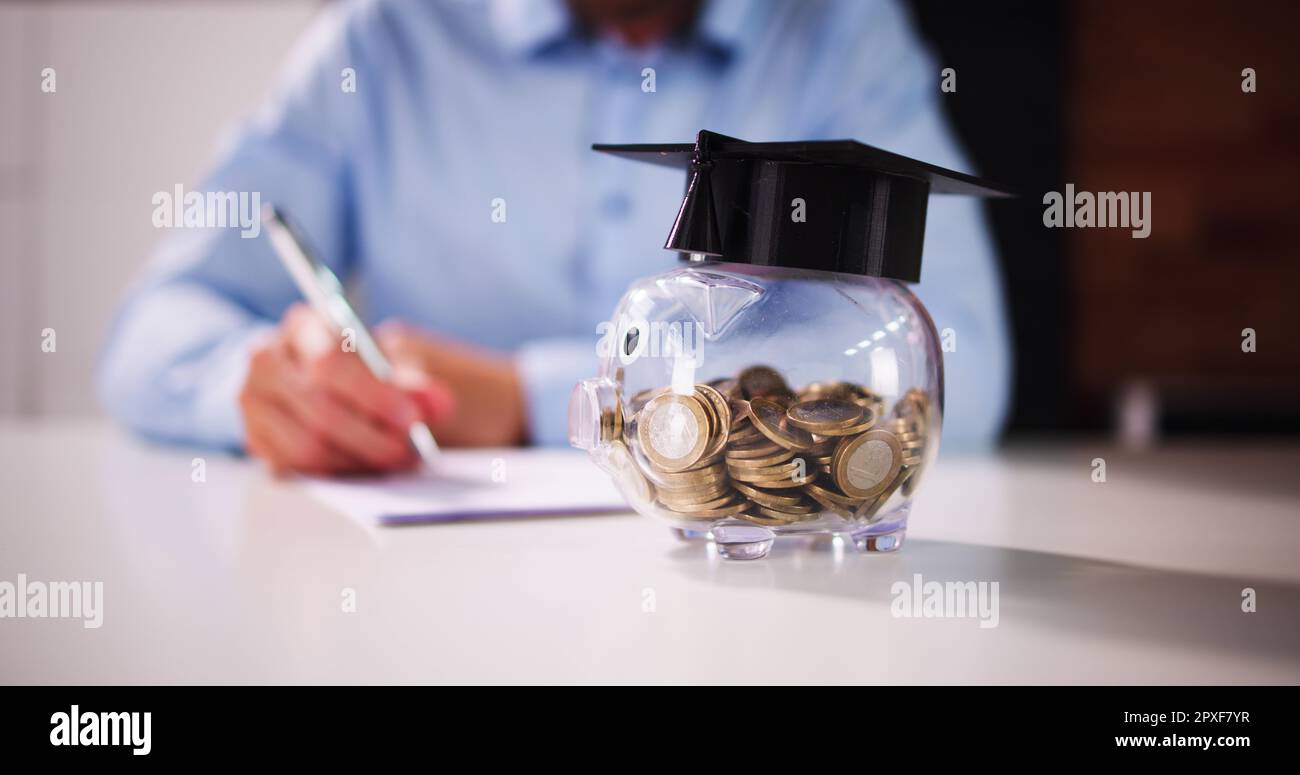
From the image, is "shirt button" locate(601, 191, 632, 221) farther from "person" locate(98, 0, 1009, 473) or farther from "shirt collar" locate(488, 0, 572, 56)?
"shirt collar" locate(488, 0, 572, 56)

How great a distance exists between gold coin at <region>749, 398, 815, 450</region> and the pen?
1.44ft

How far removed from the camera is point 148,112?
2.60 meters

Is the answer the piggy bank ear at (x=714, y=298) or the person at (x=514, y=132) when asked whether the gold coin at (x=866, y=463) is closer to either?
the piggy bank ear at (x=714, y=298)

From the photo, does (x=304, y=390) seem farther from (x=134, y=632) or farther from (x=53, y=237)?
(x=53, y=237)

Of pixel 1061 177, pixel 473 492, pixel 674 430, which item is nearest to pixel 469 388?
pixel 473 492

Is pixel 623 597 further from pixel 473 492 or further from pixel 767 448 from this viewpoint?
pixel 473 492

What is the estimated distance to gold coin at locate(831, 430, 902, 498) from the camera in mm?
447

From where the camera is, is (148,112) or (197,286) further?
(148,112)

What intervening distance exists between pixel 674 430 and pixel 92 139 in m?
2.70

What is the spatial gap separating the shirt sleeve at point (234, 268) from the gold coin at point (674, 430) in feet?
2.09

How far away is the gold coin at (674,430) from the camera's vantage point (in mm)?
440

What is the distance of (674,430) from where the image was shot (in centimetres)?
45
